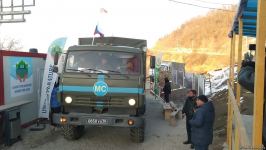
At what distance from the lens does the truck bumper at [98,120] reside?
9000mm

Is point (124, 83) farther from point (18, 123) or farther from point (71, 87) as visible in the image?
point (18, 123)

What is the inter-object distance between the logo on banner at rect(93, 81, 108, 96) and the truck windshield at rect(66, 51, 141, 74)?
0.97ft

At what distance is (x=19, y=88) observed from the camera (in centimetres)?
1131

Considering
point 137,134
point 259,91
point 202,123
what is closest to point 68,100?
point 137,134

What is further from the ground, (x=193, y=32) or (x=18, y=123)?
(x=193, y=32)

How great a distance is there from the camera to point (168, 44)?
83688mm

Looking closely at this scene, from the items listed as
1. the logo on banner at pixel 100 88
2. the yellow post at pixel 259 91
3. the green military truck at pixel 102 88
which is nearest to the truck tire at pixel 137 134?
the green military truck at pixel 102 88

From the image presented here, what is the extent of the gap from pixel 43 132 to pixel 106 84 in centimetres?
307

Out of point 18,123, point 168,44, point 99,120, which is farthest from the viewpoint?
point 168,44

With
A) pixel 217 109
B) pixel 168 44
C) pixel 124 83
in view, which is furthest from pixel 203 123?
pixel 168 44

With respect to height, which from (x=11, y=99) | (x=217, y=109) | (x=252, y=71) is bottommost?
(x=217, y=109)

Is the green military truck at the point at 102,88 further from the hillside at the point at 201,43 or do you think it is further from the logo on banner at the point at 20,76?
the hillside at the point at 201,43

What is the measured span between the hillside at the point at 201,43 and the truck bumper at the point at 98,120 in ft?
147

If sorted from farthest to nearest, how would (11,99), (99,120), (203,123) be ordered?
(11,99), (99,120), (203,123)
